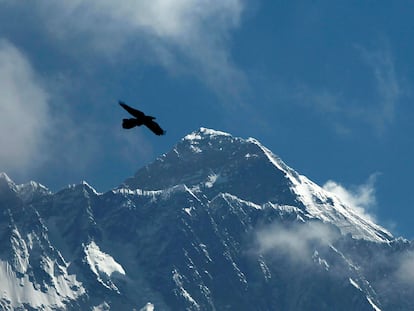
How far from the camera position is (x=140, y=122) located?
248 ft

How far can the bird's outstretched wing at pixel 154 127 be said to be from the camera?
74312 mm

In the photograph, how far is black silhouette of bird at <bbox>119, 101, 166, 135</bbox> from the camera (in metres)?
74.3

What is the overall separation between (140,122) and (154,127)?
1.09 meters

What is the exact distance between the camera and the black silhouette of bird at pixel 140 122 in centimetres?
7431

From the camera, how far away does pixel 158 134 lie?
74.8 m

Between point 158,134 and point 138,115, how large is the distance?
1518 mm

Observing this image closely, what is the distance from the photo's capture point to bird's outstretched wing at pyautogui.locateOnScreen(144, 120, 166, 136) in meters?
74.3

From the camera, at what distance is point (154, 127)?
7475 cm

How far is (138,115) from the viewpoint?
2963 inches
